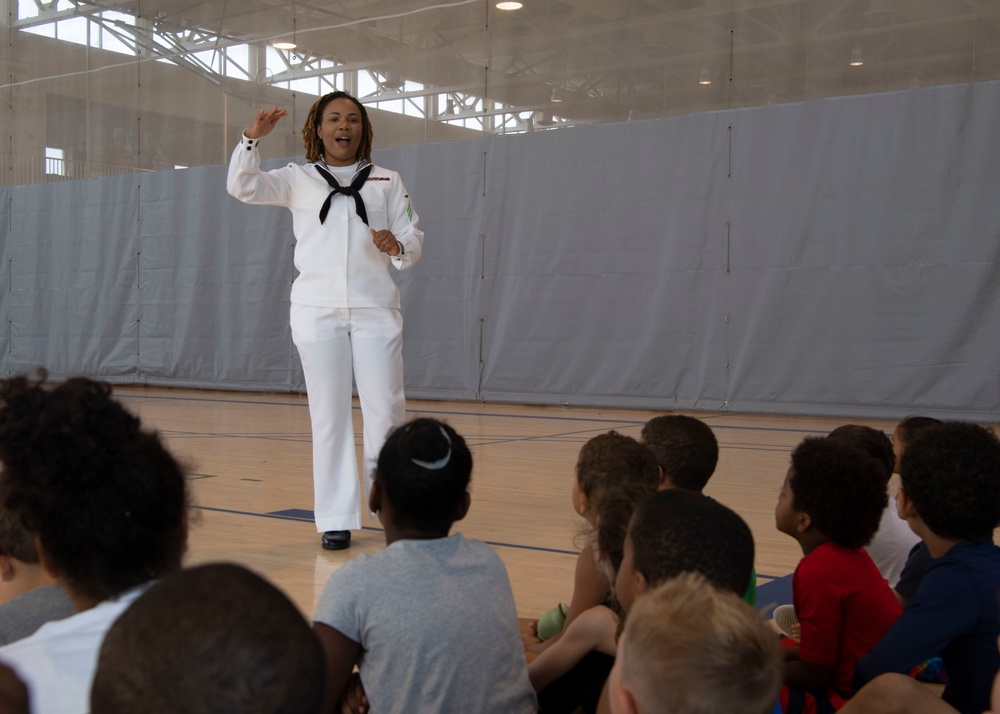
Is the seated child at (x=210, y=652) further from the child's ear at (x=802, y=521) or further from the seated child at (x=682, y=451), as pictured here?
the seated child at (x=682, y=451)

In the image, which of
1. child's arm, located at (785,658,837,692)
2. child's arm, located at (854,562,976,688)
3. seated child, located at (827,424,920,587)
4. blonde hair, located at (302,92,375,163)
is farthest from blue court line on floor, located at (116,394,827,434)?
child's arm, located at (854,562,976,688)

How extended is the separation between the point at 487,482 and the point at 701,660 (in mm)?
3424

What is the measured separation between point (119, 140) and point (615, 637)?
9561 millimetres

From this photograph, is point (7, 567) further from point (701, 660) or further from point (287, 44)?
point (287, 44)

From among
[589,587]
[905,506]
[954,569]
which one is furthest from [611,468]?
[954,569]

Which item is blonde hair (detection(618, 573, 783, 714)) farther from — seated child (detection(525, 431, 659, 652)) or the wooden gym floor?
seated child (detection(525, 431, 659, 652))

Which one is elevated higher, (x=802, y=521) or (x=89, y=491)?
(x=89, y=491)

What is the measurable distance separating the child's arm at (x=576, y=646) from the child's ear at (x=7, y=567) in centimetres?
75

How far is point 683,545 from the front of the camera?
1301 millimetres

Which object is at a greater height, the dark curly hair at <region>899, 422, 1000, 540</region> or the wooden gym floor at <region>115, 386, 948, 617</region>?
the dark curly hair at <region>899, 422, 1000, 540</region>

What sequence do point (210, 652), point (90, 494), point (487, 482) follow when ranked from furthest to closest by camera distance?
1. point (487, 482)
2. point (90, 494)
3. point (210, 652)

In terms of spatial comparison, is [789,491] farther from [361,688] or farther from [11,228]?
[11,228]

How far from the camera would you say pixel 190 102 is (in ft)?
31.3

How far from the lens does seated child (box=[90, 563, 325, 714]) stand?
637 mm
